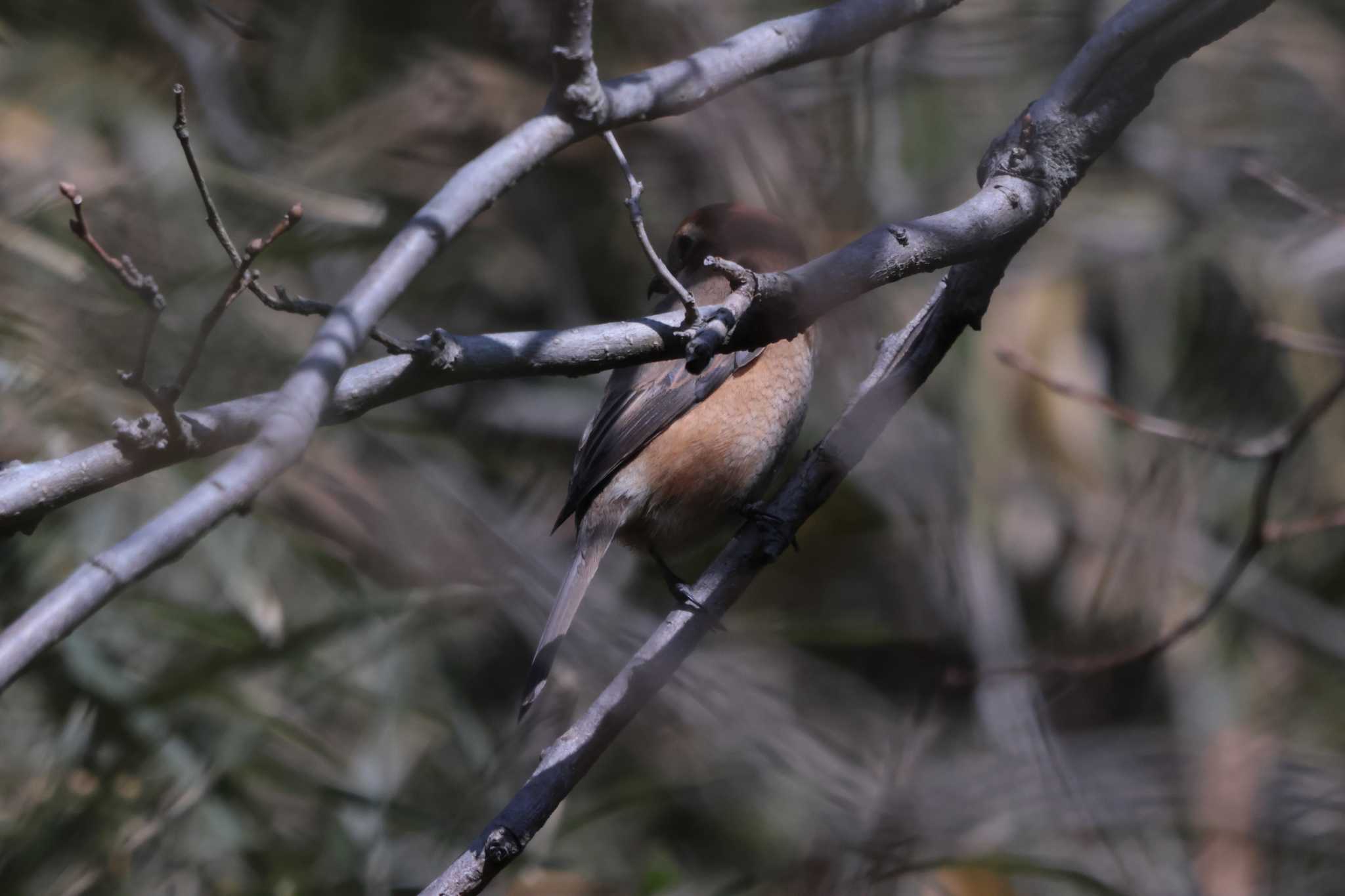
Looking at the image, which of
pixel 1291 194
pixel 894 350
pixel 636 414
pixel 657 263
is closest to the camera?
pixel 657 263

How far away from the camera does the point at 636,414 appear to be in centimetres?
384

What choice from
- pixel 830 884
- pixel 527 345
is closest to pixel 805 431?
pixel 830 884

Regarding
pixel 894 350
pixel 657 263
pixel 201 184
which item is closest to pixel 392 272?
pixel 201 184

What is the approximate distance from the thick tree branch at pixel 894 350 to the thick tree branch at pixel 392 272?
1.36ft

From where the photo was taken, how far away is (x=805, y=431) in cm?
561

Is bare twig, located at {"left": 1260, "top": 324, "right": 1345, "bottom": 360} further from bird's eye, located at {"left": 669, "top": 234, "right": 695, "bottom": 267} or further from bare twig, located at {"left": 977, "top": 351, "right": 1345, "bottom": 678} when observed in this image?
bird's eye, located at {"left": 669, "top": 234, "right": 695, "bottom": 267}

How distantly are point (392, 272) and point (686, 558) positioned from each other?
3049 mm

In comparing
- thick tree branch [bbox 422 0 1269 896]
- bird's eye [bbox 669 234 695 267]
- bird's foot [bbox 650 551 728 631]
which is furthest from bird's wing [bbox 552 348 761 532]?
thick tree branch [bbox 422 0 1269 896]

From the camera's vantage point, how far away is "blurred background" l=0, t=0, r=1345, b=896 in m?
4.13

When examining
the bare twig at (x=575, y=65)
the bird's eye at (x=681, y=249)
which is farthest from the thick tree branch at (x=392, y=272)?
the bird's eye at (x=681, y=249)

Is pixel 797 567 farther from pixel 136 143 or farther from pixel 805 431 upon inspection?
pixel 136 143

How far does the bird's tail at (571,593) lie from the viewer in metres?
3.27

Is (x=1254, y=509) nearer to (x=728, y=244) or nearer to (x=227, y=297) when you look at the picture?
(x=728, y=244)

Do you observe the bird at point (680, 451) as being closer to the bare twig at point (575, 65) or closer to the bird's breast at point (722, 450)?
the bird's breast at point (722, 450)
